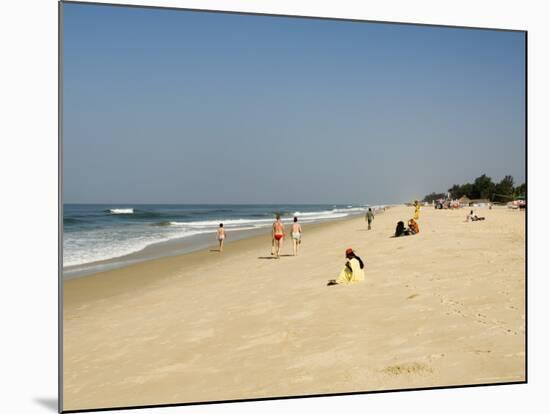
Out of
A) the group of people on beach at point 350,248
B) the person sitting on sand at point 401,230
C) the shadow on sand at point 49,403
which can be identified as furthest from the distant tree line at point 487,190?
the shadow on sand at point 49,403

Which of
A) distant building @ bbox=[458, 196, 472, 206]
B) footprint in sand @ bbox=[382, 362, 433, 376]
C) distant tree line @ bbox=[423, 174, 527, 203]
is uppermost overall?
distant tree line @ bbox=[423, 174, 527, 203]

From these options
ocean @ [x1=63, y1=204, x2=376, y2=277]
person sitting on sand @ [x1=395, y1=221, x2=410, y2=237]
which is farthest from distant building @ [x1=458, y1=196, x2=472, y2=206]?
person sitting on sand @ [x1=395, y1=221, x2=410, y2=237]

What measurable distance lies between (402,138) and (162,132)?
2.80m

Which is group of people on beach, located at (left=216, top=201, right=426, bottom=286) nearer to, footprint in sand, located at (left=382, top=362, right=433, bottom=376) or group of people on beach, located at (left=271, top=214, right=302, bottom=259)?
group of people on beach, located at (left=271, top=214, right=302, bottom=259)

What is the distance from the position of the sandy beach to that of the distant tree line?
356mm

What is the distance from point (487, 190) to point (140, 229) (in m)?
8.09

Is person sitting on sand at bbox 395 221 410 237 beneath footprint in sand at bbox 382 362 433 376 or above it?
above

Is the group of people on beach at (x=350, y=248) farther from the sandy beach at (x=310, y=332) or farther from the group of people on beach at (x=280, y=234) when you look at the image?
the sandy beach at (x=310, y=332)

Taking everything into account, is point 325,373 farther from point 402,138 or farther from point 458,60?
point 458,60

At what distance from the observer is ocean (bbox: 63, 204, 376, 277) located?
6.93 m

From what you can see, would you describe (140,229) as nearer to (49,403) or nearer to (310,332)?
(310,332)

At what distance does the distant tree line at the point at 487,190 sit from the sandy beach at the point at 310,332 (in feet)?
1.17

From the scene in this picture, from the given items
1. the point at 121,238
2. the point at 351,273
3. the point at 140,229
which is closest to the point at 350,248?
the point at 351,273

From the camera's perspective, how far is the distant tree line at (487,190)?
6.27 m
